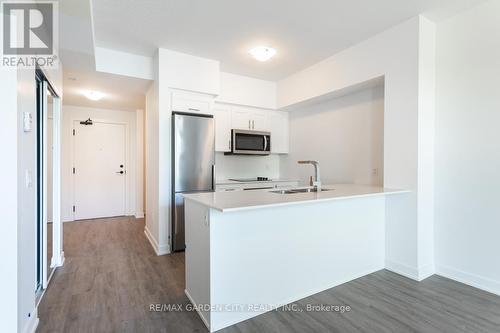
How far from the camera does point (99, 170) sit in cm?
561

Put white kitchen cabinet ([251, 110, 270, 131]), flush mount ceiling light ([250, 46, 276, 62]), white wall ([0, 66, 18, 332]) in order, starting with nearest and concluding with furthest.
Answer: white wall ([0, 66, 18, 332])
flush mount ceiling light ([250, 46, 276, 62])
white kitchen cabinet ([251, 110, 270, 131])

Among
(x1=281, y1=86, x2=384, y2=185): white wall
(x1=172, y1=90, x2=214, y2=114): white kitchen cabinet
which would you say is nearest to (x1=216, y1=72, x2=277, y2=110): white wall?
(x1=172, y1=90, x2=214, y2=114): white kitchen cabinet

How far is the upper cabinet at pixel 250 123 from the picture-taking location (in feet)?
14.5

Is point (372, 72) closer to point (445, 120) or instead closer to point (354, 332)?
point (445, 120)

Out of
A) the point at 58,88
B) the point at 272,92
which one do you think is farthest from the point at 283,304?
the point at 272,92

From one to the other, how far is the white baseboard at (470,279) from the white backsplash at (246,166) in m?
3.16

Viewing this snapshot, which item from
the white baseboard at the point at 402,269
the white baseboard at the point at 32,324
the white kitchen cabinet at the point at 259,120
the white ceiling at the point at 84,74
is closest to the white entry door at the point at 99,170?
the white ceiling at the point at 84,74

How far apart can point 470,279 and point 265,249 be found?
6.94 ft

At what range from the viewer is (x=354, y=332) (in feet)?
5.88

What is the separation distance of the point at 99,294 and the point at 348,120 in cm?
371

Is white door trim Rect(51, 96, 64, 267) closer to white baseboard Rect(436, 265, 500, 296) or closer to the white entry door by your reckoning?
the white entry door

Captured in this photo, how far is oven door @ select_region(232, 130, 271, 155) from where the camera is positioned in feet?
14.4

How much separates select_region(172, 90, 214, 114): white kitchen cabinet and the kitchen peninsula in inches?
69.7

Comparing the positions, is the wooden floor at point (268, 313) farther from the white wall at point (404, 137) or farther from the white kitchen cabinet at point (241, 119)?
the white kitchen cabinet at point (241, 119)
